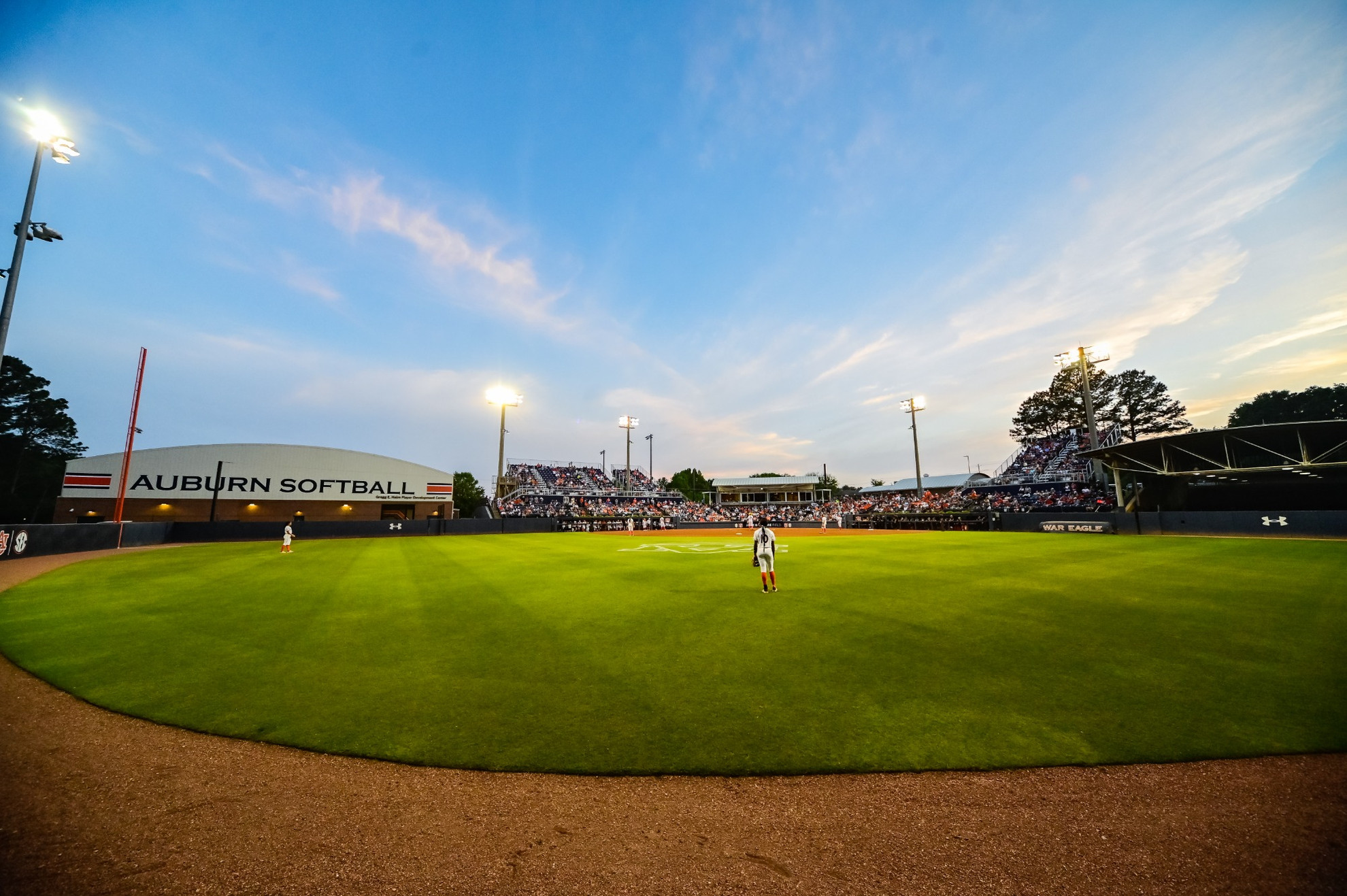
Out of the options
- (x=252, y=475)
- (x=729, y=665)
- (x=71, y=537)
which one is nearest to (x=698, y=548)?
(x=729, y=665)

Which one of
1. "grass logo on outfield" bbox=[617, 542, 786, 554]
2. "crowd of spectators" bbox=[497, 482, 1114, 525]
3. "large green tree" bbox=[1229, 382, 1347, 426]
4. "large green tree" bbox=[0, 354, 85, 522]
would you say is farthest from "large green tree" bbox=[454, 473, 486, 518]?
"large green tree" bbox=[1229, 382, 1347, 426]

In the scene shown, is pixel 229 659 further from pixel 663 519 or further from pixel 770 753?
pixel 663 519

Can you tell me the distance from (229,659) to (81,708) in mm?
1500

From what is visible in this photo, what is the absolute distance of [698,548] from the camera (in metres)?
24.5

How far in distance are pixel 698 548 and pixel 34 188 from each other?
2503 centimetres

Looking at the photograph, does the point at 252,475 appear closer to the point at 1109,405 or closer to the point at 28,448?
the point at 28,448

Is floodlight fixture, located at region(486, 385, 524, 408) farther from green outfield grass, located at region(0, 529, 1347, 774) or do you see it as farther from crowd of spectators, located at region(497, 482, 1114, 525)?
green outfield grass, located at region(0, 529, 1347, 774)

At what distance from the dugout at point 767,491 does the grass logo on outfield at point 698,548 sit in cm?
6224

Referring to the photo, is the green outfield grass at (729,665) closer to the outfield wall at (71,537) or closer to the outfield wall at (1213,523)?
the outfield wall at (71,537)

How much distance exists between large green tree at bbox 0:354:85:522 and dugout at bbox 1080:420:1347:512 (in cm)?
8716

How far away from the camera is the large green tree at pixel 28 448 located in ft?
149

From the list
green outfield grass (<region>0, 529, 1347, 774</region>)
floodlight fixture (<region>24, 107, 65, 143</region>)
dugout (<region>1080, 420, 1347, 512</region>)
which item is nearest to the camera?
green outfield grass (<region>0, 529, 1347, 774</region>)

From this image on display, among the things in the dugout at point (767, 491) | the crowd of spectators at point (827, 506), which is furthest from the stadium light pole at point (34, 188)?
the dugout at point (767, 491)

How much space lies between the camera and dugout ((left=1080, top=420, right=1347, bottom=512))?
25.0 metres
